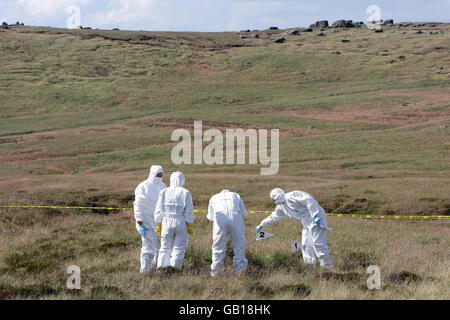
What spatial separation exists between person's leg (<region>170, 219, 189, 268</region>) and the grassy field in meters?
0.40

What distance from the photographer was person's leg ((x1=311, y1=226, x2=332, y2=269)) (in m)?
11.4

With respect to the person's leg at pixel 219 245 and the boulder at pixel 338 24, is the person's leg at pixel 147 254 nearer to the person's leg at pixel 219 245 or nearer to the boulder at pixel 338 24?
the person's leg at pixel 219 245

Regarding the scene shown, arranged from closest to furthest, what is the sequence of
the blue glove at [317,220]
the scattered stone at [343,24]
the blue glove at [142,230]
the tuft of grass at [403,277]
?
the tuft of grass at [403,277] < the blue glove at [142,230] < the blue glove at [317,220] < the scattered stone at [343,24]

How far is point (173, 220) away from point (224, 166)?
2605cm

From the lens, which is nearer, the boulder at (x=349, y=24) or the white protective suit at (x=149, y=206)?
the white protective suit at (x=149, y=206)

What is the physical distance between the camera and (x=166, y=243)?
1101 centimetres

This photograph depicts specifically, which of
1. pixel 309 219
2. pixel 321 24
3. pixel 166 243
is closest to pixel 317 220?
pixel 309 219

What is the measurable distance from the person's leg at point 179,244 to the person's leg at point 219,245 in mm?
635

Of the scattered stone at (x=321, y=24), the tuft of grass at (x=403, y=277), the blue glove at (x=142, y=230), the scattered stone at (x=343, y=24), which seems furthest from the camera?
the scattered stone at (x=321, y=24)

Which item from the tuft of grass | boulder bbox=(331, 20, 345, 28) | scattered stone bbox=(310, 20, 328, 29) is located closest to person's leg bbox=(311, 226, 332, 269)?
the tuft of grass

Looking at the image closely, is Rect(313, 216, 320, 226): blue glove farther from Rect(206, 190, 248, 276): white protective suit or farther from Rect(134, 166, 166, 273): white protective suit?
Rect(134, 166, 166, 273): white protective suit

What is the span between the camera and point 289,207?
11.8 meters

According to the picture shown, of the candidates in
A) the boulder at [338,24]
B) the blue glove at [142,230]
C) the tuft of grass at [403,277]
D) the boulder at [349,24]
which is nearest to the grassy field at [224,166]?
the tuft of grass at [403,277]

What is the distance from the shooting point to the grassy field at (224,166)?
10.4 meters
